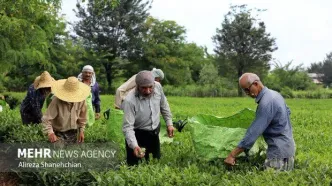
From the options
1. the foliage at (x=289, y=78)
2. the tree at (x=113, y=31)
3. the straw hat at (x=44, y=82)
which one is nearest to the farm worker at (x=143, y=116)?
the straw hat at (x=44, y=82)

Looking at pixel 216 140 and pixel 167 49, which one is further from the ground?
pixel 167 49

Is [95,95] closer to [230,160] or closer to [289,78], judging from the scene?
[230,160]

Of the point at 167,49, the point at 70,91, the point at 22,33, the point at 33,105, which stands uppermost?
the point at 167,49

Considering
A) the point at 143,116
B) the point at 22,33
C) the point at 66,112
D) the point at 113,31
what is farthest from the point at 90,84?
the point at 113,31

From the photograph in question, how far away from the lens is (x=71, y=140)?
5.77 meters

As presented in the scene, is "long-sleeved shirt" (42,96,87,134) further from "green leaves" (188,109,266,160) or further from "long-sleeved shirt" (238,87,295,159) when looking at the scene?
"long-sleeved shirt" (238,87,295,159)

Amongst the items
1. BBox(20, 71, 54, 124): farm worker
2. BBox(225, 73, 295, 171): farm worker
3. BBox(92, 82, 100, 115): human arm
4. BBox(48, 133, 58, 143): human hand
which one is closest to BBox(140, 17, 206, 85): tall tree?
BBox(92, 82, 100, 115): human arm

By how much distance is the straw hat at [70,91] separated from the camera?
17.6ft

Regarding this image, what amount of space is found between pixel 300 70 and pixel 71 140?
38.6 meters

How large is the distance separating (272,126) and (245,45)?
3364 cm

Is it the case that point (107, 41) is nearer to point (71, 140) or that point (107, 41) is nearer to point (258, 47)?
point (258, 47)

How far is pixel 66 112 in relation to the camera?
5.50 m

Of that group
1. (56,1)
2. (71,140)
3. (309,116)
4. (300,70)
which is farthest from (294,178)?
(300,70)

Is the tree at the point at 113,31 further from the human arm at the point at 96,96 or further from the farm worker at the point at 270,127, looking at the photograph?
the farm worker at the point at 270,127
